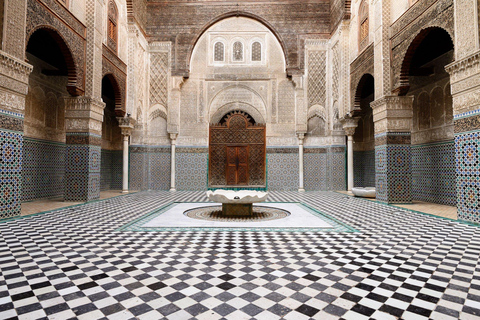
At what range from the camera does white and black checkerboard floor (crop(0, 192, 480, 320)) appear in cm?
145

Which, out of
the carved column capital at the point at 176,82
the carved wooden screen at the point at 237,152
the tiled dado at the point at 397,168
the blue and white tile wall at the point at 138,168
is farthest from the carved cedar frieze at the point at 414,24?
the blue and white tile wall at the point at 138,168

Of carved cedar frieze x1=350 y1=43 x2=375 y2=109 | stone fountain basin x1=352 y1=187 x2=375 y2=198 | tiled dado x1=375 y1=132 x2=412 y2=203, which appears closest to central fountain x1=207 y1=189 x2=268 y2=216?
tiled dado x1=375 y1=132 x2=412 y2=203

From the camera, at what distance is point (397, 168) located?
5.38 metres

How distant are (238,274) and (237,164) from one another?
23.4 feet

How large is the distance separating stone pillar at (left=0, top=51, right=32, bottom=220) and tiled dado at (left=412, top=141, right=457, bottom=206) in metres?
7.11

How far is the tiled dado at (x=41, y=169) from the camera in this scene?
5.38m

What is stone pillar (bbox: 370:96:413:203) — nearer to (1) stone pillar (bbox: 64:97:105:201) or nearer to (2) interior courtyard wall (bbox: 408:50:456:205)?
(2) interior courtyard wall (bbox: 408:50:456:205)

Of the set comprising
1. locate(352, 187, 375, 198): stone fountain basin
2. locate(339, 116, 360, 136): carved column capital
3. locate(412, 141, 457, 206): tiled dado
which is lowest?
locate(352, 187, 375, 198): stone fountain basin

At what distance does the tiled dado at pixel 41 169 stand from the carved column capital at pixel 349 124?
23.7 ft

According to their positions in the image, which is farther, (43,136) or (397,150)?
(43,136)

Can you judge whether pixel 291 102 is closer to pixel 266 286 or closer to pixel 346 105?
pixel 346 105

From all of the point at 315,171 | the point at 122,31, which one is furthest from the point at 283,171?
the point at 122,31

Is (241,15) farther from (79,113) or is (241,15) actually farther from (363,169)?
(363,169)

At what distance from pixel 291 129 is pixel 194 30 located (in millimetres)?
4375
